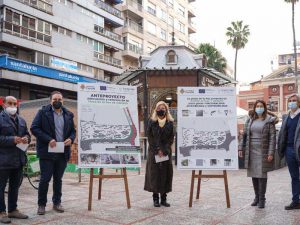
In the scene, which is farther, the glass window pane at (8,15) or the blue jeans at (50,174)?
the glass window pane at (8,15)

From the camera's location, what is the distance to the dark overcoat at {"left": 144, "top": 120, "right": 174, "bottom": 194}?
22.0 ft

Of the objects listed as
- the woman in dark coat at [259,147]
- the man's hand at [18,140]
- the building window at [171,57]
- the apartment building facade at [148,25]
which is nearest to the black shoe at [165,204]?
the woman in dark coat at [259,147]

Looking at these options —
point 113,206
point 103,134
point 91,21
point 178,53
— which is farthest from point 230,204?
point 91,21

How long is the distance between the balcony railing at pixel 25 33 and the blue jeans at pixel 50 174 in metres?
22.7

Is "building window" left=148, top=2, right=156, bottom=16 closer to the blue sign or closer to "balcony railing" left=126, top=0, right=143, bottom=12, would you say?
"balcony railing" left=126, top=0, right=143, bottom=12

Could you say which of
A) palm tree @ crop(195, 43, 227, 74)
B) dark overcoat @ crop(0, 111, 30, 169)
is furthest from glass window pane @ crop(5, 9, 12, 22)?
palm tree @ crop(195, 43, 227, 74)

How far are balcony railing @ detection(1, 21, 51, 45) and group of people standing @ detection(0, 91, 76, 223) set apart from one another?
885 inches

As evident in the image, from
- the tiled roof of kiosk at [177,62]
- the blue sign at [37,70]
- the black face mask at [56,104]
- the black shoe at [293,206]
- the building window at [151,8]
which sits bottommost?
the black shoe at [293,206]

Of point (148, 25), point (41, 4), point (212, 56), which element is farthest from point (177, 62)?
point (212, 56)

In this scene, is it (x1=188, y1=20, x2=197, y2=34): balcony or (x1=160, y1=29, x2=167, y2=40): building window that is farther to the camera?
(x1=188, y1=20, x2=197, y2=34): balcony

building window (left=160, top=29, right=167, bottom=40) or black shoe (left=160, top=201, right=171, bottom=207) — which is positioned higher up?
building window (left=160, top=29, right=167, bottom=40)

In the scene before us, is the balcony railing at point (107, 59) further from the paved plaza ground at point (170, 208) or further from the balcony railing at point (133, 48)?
the paved plaza ground at point (170, 208)

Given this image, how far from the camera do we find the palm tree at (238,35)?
171 feet

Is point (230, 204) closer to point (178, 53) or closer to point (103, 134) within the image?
point (103, 134)
